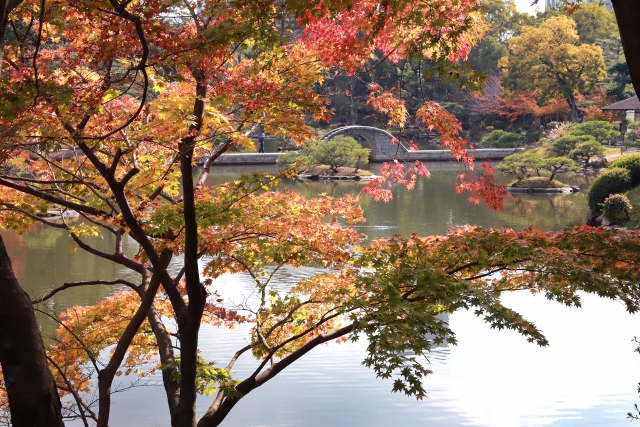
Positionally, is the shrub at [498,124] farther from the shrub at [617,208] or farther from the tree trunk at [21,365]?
the tree trunk at [21,365]

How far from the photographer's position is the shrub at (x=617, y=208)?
15.2 meters

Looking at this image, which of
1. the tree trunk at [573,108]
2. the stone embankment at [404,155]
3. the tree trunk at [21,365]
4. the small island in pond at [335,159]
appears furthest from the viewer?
the tree trunk at [573,108]

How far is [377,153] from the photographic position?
33938mm

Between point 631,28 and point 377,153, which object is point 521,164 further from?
point 631,28

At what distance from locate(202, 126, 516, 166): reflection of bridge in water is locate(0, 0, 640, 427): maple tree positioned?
84.6 ft

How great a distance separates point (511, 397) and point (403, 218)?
1046cm

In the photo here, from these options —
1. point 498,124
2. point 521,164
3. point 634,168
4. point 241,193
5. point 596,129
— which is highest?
point 498,124

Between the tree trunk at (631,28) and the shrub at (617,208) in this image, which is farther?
the shrub at (617,208)

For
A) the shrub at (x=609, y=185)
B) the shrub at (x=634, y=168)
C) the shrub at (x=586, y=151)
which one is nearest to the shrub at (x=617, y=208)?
the shrub at (x=609, y=185)

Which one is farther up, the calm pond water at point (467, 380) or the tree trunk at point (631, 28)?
the tree trunk at point (631, 28)

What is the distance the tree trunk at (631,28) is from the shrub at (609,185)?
1352cm

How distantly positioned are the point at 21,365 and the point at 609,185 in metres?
15.6

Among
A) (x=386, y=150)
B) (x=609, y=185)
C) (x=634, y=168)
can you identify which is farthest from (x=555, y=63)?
(x=609, y=185)

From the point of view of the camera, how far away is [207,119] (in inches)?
174
